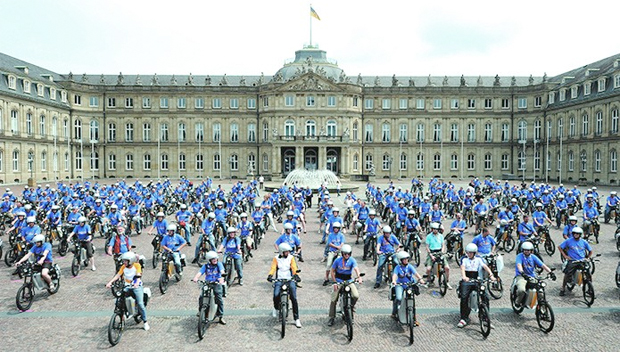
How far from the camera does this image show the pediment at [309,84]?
68.4 meters

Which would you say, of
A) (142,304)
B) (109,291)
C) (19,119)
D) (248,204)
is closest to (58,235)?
(109,291)

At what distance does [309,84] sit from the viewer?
225 ft

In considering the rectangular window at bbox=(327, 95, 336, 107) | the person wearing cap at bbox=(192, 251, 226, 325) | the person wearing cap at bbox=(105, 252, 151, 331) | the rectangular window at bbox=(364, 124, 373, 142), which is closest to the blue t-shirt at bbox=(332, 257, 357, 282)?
the person wearing cap at bbox=(192, 251, 226, 325)

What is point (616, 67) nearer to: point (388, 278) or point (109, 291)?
point (388, 278)

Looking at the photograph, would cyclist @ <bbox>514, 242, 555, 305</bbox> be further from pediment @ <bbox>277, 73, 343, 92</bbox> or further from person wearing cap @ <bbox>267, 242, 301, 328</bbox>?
pediment @ <bbox>277, 73, 343, 92</bbox>

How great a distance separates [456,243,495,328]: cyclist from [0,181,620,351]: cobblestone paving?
351 millimetres

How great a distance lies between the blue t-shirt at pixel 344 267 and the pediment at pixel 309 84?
5978 cm

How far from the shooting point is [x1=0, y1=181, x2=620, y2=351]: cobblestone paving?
9.67 m

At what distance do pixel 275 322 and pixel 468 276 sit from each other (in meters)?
4.65

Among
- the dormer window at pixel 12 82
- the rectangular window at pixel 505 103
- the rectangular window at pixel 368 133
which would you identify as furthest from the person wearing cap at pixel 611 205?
the dormer window at pixel 12 82

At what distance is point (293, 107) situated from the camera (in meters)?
69.0

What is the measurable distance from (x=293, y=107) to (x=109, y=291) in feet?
188

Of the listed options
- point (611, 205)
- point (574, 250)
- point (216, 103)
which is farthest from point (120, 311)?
point (216, 103)

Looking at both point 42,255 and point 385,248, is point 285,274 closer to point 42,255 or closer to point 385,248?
Result: point 385,248
